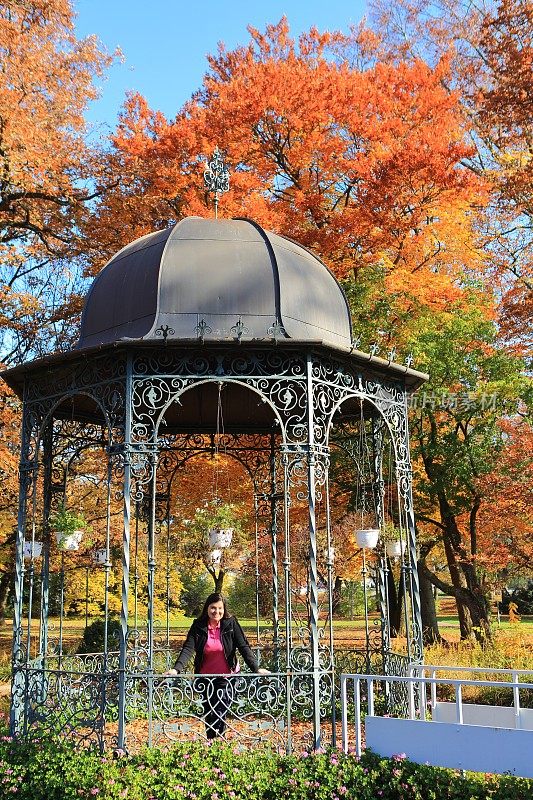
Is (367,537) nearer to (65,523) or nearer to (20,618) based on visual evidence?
(65,523)

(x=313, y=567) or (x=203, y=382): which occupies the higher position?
(x=203, y=382)

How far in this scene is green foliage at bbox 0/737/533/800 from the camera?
245 inches

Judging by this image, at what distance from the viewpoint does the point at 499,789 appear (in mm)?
6020

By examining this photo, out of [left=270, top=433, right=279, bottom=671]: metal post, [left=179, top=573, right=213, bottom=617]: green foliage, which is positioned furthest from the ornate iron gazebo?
[left=179, top=573, right=213, bottom=617]: green foliage

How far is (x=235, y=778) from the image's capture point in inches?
254

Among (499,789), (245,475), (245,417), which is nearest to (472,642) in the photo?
(245,475)

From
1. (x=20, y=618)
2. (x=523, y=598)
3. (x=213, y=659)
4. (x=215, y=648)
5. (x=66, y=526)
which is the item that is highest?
(x=66, y=526)

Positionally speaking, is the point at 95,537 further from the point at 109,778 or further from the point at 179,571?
the point at 109,778

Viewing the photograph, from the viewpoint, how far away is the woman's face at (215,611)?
321 inches

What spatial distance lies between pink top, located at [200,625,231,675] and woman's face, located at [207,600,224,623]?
155mm

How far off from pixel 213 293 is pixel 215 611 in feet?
11.0

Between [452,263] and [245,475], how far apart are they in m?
6.98

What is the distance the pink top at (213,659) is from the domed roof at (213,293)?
318 centimetres

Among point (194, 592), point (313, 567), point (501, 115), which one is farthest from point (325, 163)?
point (194, 592)
